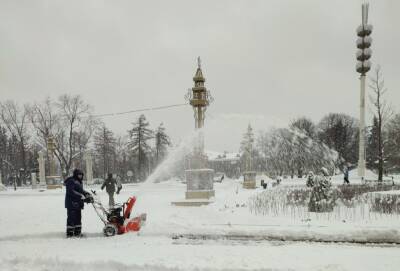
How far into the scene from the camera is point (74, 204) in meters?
9.61

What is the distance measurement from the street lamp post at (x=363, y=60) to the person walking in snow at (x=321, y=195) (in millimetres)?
25804

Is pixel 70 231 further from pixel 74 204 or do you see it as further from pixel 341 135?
pixel 341 135

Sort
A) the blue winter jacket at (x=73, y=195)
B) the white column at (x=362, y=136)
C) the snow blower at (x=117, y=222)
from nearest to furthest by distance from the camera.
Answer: the snow blower at (x=117, y=222), the blue winter jacket at (x=73, y=195), the white column at (x=362, y=136)

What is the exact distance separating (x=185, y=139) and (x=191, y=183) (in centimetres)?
218

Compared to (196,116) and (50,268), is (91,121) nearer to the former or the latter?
(196,116)

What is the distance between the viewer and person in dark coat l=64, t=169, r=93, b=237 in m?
9.48

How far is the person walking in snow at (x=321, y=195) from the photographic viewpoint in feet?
43.5

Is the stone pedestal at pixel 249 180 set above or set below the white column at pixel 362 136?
below

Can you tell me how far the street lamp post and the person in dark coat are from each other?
33.1 meters

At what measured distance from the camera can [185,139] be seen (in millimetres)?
17031

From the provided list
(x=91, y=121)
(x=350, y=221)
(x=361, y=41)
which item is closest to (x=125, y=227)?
(x=350, y=221)

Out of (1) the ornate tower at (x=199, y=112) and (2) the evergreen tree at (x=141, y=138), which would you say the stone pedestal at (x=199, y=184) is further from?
(2) the evergreen tree at (x=141, y=138)

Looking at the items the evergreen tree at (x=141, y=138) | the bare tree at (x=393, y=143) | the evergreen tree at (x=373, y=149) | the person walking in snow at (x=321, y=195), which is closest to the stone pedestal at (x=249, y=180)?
the person walking in snow at (x=321, y=195)

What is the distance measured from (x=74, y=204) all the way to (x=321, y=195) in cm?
852
